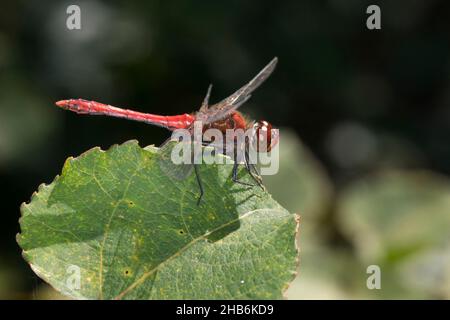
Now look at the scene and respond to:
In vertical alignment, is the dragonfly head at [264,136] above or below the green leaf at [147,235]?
above

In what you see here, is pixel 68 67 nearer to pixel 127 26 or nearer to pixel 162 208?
pixel 127 26

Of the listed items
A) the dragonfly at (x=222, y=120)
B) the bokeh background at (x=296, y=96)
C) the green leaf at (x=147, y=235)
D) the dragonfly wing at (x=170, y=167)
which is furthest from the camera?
the bokeh background at (x=296, y=96)

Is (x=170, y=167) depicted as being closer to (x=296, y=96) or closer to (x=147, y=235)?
(x=147, y=235)

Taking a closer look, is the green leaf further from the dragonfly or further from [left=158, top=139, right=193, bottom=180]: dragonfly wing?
the dragonfly

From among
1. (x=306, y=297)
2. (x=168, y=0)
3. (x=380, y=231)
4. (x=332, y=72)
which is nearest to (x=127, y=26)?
(x=168, y=0)

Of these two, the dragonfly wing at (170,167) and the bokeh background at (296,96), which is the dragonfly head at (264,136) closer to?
the dragonfly wing at (170,167)

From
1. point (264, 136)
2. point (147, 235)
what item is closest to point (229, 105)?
point (264, 136)

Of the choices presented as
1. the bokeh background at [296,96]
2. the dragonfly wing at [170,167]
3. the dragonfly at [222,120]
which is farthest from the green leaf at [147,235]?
the bokeh background at [296,96]
